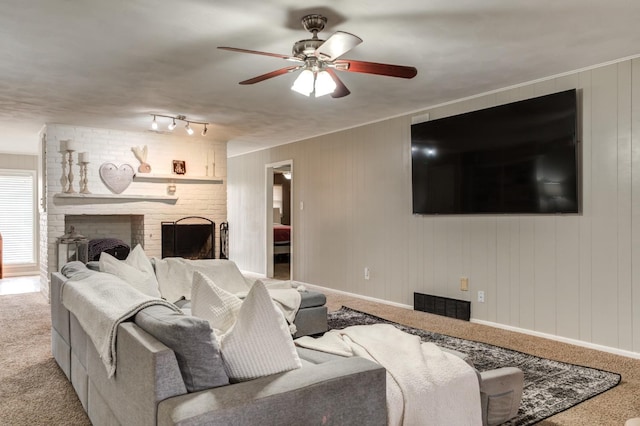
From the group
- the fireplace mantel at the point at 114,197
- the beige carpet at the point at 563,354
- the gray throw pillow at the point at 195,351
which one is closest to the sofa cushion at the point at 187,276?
the beige carpet at the point at 563,354

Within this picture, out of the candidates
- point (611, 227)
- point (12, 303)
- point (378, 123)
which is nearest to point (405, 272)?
point (378, 123)

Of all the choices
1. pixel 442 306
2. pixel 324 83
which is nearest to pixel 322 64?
pixel 324 83

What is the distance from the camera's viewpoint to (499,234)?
177 inches

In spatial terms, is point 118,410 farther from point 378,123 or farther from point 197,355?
point 378,123

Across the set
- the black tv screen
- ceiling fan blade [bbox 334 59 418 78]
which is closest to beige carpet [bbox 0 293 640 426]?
the black tv screen

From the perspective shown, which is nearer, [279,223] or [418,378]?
[418,378]

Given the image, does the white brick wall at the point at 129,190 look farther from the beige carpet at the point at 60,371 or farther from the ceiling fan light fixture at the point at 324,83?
the ceiling fan light fixture at the point at 324,83

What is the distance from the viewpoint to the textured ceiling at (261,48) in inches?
106

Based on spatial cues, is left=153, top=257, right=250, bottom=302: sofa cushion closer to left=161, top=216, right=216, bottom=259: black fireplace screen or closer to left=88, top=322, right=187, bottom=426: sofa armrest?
left=88, top=322, right=187, bottom=426: sofa armrest

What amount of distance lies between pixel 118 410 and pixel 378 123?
4641 mm

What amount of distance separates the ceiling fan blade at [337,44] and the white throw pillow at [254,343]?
1.49 m

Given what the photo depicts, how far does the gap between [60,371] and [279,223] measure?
824 centimetres

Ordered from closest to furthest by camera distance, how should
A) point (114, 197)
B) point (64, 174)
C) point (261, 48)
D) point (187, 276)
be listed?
point (261, 48) → point (187, 276) → point (64, 174) → point (114, 197)

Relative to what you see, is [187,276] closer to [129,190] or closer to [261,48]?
[261,48]
